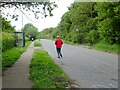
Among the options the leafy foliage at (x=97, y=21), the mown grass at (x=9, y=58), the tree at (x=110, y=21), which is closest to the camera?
the mown grass at (x=9, y=58)

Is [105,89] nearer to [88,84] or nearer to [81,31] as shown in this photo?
[88,84]

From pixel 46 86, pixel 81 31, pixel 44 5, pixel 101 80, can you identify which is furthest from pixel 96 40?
pixel 46 86

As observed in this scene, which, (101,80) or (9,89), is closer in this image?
(9,89)

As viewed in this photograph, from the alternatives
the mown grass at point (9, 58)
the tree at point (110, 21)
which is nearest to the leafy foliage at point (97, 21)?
the tree at point (110, 21)

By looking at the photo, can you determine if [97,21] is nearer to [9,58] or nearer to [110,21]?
[110,21]

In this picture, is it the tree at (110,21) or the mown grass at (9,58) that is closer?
the mown grass at (9,58)

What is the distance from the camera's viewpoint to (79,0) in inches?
1246

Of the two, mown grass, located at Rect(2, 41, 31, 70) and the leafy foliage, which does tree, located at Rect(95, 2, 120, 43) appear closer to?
the leafy foliage

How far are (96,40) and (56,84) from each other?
74.0ft

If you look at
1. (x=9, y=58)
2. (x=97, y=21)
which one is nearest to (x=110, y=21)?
(x=97, y=21)

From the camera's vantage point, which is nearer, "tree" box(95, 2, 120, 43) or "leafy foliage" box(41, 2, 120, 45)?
"tree" box(95, 2, 120, 43)

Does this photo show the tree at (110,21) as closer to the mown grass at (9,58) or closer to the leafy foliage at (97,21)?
the leafy foliage at (97,21)

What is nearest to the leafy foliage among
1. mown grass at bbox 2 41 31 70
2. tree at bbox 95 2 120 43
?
tree at bbox 95 2 120 43

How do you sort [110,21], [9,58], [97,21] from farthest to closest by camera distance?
[97,21], [110,21], [9,58]
